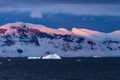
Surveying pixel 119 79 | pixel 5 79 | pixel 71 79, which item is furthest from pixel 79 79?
pixel 5 79

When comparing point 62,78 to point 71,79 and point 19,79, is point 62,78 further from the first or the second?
point 19,79

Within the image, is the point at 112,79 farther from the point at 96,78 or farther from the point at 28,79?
the point at 28,79

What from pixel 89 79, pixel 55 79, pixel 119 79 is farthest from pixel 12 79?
pixel 119 79

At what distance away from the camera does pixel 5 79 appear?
4035 inches

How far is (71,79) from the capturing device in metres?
105

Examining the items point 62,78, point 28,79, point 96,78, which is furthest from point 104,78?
point 28,79

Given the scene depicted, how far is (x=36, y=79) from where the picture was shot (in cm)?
10419

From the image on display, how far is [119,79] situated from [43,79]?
661 inches

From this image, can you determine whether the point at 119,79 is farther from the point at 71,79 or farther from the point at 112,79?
the point at 71,79

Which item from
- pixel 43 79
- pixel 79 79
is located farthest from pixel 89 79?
pixel 43 79

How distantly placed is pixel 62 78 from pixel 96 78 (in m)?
7.79

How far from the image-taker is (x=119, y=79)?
103875 mm

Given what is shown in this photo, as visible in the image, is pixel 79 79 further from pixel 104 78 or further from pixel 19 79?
pixel 19 79

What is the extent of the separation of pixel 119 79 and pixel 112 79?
196cm
